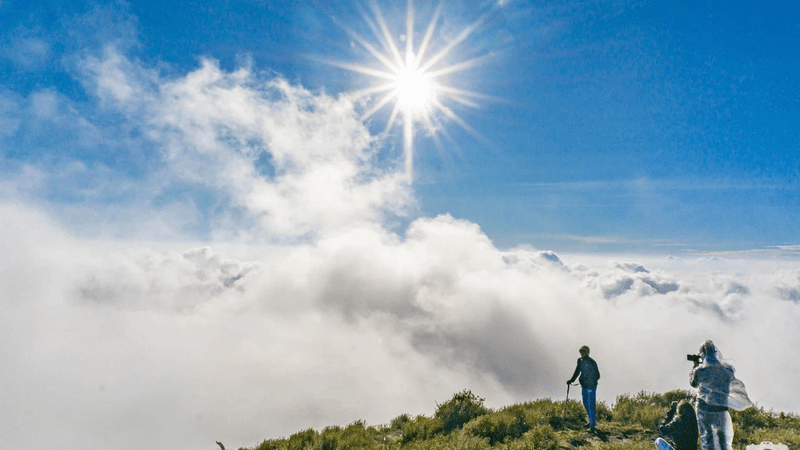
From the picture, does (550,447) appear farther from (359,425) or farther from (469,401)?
(359,425)

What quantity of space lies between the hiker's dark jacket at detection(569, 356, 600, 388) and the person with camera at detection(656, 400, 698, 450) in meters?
2.75

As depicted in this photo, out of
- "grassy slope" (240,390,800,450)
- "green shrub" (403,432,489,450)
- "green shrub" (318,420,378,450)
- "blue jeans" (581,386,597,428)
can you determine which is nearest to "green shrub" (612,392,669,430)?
"grassy slope" (240,390,800,450)

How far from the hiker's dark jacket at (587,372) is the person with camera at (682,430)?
275cm

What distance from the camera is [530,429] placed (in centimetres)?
1012

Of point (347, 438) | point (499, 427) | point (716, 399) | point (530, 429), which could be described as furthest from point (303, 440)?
point (716, 399)

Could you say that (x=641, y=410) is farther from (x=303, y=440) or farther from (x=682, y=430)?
(x=303, y=440)

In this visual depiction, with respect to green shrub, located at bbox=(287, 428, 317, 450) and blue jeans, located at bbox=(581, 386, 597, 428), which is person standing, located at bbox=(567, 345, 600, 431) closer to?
blue jeans, located at bbox=(581, 386, 597, 428)

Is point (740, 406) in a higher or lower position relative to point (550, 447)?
higher

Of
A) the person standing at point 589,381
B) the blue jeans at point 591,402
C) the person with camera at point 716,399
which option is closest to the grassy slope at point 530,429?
the blue jeans at point 591,402

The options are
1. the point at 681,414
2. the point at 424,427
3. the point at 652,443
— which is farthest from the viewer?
the point at 424,427

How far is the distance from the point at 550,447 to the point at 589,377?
2.25 meters

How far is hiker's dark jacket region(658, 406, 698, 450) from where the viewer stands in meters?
6.73

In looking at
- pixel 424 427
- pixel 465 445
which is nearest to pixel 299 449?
pixel 424 427

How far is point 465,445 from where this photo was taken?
29.6ft
